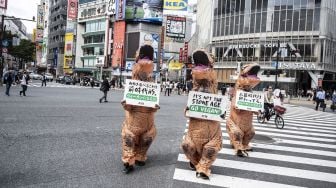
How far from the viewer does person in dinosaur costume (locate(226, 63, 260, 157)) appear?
8477 millimetres

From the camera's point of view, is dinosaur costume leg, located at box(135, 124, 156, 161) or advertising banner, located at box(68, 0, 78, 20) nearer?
dinosaur costume leg, located at box(135, 124, 156, 161)

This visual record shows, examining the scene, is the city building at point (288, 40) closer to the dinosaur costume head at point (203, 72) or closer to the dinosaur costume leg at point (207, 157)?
the dinosaur costume head at point (203, 72)

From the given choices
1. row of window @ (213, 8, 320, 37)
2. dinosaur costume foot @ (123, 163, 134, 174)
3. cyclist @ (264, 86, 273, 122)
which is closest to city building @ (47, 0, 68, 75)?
row of window @ (213, 8, 320, 37)

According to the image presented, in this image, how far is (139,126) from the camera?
665cm

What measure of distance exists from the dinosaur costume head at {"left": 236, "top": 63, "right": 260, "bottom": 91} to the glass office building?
37092 mm

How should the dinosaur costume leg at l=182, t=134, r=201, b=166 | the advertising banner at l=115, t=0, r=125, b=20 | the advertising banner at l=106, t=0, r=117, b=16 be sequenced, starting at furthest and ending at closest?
the advertising banner at l=106, t=0, r=117, b=16
the advertising banner at l=115, t=0, r=125, b=20
the dinosaur costume leg at l=182, t=134, r=201, b=166

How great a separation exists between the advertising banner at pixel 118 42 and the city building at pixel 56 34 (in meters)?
27.9

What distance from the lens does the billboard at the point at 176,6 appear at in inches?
2328

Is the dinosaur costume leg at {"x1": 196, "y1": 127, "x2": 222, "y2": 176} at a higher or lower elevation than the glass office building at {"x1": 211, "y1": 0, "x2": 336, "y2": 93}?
lower

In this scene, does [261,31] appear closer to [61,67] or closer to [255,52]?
[255,52]

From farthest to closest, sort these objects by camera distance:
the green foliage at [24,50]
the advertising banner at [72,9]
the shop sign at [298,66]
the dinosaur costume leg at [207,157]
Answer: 1. the advertising banner at [72,9]
2. the green foliage at [24,50]
3. the shop sign at [298,66]
4. the dinosaur costume leg at [207,157]

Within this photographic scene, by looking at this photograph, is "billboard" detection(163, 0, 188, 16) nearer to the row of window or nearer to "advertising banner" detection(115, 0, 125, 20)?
the row of window

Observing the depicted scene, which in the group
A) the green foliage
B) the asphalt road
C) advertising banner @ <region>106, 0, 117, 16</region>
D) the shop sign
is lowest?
the asphalt road

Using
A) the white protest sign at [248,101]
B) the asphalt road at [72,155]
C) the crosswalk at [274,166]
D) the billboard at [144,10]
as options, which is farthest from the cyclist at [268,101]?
the billboard at [144,10]
